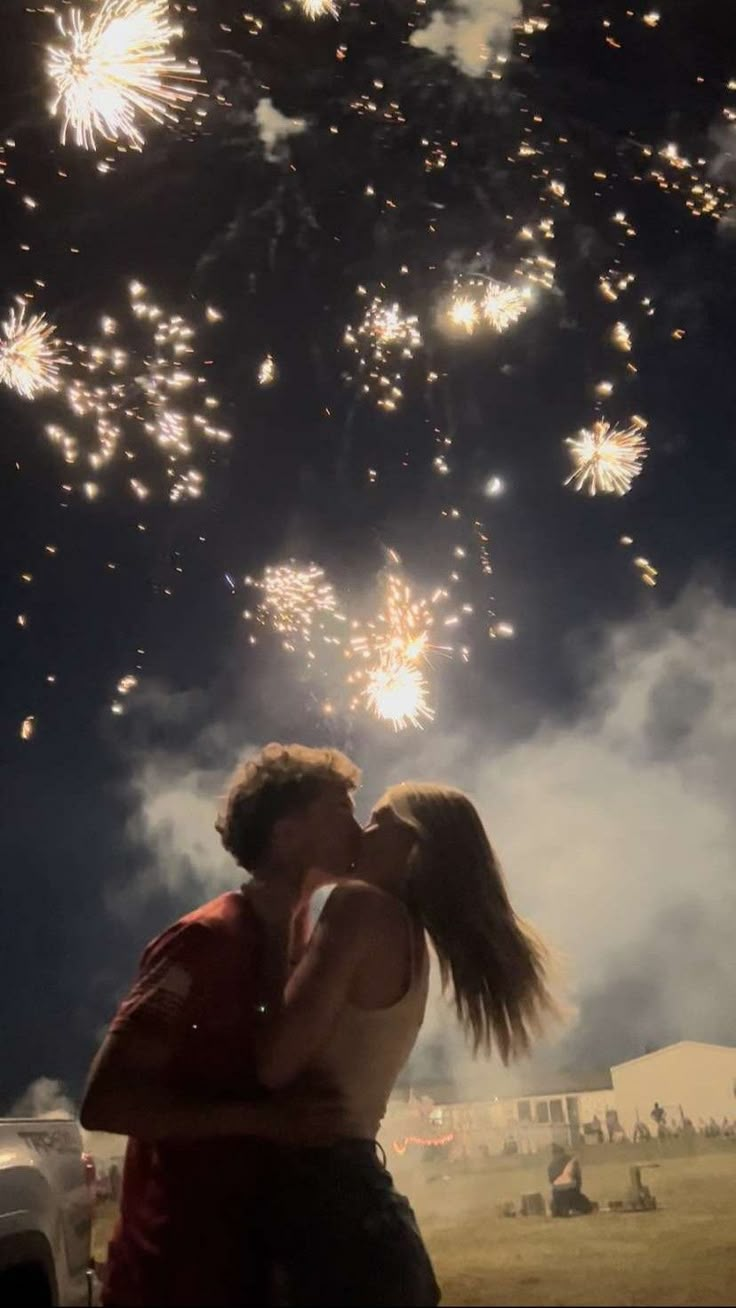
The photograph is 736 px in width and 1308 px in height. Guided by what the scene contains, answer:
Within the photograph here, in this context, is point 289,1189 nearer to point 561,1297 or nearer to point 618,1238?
point 561,1297

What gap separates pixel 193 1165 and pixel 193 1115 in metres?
0.14

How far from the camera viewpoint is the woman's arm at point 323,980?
2.13 metres

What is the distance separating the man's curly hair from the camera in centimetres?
253

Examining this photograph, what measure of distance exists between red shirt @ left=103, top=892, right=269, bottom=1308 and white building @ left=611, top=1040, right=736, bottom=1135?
124 feet

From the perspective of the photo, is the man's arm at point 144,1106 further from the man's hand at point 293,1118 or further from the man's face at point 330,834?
the man's face at point 330,834

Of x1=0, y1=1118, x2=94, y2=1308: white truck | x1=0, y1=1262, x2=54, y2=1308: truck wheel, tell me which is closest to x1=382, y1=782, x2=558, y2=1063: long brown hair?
x1=0, y1=1118, x2=94, y2=1308: white truck

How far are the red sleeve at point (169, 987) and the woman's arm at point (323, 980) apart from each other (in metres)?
0.20

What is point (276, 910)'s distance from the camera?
2.49 m

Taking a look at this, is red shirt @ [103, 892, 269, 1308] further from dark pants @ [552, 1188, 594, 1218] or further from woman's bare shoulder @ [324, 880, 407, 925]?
dark pants @ [552, 1188, 594, 1218]

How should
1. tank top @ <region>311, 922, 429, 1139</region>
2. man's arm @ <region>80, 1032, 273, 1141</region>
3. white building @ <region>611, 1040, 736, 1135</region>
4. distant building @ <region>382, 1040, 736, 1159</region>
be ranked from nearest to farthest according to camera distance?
1. man's arm @ <region>80, 1032, 273, 1141</region>
2. tank top @ <region>311, 922, 429, 1139</region>
3. distant building @ <region>382, 1040, 736, 1159</region>
4. white building @ <region>611, 1040, 736, 1135</region>

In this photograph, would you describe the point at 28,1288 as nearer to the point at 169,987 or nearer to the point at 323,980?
the point at 169,987

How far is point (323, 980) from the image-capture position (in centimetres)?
219

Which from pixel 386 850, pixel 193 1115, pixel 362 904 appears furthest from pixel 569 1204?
pixel 193 1115

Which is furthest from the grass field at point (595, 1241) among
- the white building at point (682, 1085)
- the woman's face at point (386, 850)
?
the white building at point (682, 1085)
